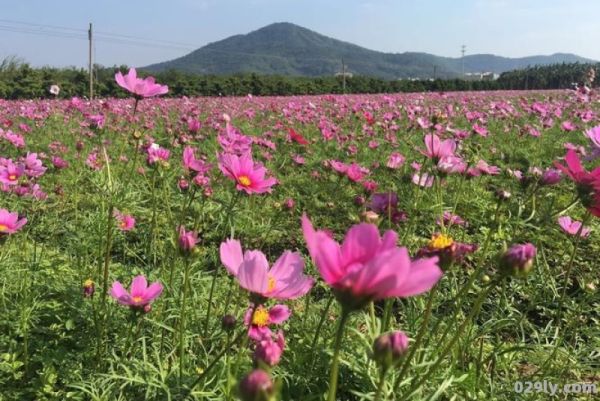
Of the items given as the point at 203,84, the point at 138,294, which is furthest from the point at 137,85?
the point at 203,84

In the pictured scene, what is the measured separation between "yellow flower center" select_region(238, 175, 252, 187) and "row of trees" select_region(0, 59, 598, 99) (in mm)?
6299

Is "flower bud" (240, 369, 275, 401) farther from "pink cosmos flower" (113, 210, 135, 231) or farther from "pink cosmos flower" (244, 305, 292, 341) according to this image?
"pink cosmos flower" (113, 210, 135, 231)

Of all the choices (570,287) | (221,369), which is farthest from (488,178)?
(221,369)

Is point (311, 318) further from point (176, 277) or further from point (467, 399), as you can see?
point (467, 399)

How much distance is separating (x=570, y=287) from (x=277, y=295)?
2008mm

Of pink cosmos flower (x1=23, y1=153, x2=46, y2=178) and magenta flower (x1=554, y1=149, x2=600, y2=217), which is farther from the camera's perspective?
pink cosmos flower (x1=23, y1=153, x2=46, y2=178)

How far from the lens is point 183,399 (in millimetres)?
1079

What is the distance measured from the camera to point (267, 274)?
2.62ft

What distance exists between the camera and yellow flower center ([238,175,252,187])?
1.24 metres

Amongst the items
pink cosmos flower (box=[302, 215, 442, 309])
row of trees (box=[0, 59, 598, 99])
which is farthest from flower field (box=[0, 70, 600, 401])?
row of trees (box=[0, 59, 598, 99])

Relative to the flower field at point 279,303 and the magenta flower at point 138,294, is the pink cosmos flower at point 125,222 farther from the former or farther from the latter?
the magenta flower at point 138,294

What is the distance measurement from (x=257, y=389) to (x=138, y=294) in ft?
2.58

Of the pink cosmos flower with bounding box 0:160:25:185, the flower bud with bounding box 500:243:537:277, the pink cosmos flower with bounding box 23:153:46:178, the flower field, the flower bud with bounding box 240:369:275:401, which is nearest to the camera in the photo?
the flower bud with bounding box 240:369:275:401

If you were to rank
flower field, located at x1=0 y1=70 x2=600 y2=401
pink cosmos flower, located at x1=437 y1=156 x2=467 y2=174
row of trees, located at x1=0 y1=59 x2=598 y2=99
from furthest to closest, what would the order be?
row of trees, located at x1=0 y1=59 x2=598 y2=99, pink cosmos flower, located at x1=437 y1=156 x2=467 y2=174, flower field, located at x1=0 y1=70 x2=600 y2=401
